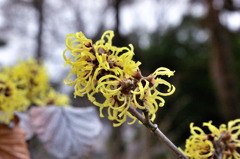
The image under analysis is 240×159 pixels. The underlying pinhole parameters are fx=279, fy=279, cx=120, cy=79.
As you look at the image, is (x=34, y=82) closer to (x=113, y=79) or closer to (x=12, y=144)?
(x=12, y=144)

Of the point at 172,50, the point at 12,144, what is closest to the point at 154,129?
the point at 12,144

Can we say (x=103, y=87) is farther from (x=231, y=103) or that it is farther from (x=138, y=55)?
(x=138, y=55)

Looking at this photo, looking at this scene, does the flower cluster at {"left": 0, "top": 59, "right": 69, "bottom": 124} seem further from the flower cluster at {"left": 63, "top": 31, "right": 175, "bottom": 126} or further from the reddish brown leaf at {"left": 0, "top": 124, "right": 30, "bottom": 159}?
the flower cluster at {"left": 63, "top": 31, "right": 175, "bottom": 126}

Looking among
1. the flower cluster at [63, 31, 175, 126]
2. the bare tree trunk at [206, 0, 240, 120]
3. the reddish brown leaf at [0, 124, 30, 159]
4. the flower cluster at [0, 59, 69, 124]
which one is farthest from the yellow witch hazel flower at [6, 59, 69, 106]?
the bare tree trunk at [206, 0, 240, 120]

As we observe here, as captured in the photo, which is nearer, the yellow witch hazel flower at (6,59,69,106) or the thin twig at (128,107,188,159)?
the thin twig at (128,107,188,159)

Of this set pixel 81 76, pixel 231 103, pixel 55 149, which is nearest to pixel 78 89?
pixel 81 76

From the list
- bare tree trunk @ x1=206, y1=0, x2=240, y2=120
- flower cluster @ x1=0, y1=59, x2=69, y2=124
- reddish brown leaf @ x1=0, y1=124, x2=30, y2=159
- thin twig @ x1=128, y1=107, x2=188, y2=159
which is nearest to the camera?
thin twig @ x1=128, y1=107, x2=188, y2=159

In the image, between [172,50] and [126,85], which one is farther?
[172,50]

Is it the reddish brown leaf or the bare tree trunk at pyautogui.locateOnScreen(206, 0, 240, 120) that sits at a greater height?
the reddish brown leaf
